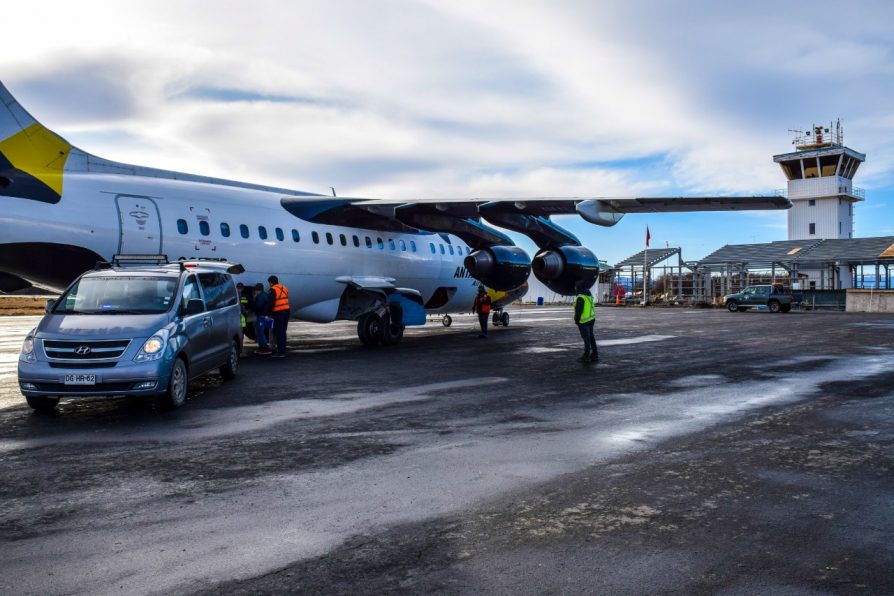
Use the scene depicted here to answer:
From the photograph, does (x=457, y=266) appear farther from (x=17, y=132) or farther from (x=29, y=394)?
(x=29, y=394)

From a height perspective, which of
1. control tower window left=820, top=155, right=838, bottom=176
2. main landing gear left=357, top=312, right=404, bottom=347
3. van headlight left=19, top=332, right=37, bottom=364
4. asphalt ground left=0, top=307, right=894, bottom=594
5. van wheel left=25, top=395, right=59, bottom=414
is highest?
control tower window left=820, top=155, right=838, bottom=176

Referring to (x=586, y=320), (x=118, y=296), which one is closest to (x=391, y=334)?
(x=586, y=320)

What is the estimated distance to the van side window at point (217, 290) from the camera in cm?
1123

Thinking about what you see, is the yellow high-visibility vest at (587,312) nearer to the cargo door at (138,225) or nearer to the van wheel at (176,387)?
the van wheel at (176,387)

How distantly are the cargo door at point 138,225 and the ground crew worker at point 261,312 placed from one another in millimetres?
2452

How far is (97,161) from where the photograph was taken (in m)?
15.0

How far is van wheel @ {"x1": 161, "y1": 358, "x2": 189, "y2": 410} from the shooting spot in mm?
9188

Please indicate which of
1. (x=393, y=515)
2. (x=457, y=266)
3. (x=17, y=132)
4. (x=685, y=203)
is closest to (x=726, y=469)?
(x=393, y=515)

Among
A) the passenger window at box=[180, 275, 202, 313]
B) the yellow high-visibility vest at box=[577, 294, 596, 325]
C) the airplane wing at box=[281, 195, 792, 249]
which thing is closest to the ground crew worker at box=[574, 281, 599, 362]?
the yellow high-visibility vest at box=[577, 294, 596, 325]

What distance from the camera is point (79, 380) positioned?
28.2ft

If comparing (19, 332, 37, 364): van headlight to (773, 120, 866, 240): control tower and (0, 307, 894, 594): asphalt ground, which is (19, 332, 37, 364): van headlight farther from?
(773, 120, 866, 240): control tower

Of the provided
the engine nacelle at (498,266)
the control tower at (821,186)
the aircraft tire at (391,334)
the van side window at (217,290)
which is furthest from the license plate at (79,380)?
the control tower at (821,186)

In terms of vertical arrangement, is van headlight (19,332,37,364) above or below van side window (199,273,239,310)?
below

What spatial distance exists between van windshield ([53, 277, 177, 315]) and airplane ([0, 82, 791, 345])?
3.57 metres
